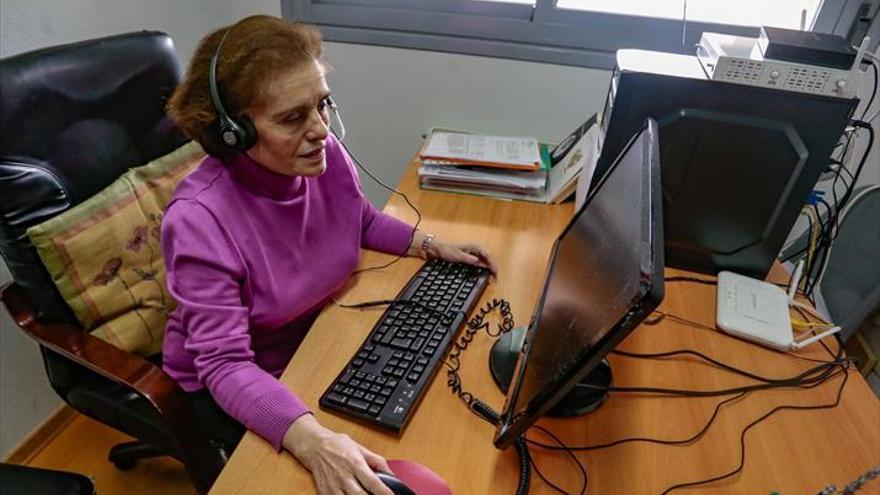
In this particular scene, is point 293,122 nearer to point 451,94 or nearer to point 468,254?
point 468,254

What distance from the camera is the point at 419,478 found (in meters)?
0.71

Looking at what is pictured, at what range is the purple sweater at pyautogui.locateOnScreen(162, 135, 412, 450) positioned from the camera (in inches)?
33.0

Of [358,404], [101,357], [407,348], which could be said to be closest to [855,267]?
[407,348]

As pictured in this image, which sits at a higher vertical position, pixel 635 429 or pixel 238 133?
pixel 238 133

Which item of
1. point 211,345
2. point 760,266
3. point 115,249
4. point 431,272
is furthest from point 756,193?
point 115,249

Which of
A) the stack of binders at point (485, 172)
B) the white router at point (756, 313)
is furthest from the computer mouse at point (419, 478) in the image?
the stack of binders at point (485, 172)

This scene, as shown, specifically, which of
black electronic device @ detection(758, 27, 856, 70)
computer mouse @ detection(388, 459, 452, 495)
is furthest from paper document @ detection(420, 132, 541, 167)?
computer mouse @ detection(388, 459, 452, 495)

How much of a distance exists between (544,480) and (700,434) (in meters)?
0.29

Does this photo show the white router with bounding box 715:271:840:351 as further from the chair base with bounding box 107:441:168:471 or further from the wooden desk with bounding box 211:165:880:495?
the chair base with bounding box 107:441:168:471

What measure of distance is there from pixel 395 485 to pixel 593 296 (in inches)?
14.0

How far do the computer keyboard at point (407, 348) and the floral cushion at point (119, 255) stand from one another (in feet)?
1.78

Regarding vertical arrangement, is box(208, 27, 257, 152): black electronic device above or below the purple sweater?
above

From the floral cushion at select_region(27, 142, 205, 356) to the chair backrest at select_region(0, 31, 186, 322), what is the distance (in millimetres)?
27

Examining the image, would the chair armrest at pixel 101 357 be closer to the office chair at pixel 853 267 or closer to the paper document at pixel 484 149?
the paper document at pixel 484 149
